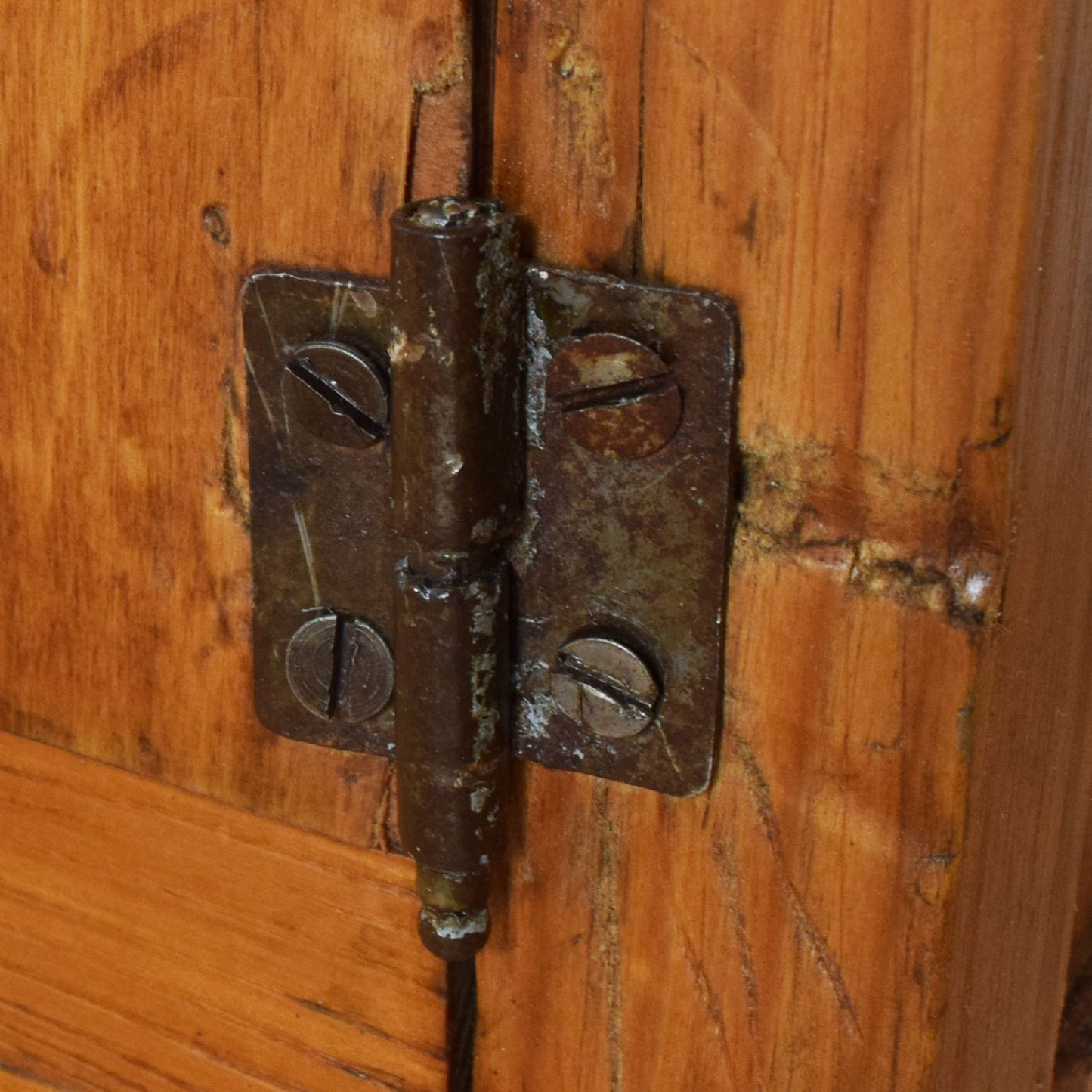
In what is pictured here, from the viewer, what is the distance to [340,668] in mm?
716

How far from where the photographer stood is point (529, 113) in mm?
612

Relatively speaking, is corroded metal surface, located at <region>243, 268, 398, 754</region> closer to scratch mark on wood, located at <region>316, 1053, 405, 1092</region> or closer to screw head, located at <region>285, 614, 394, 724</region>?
screw head, located at <region>285, 614, 394, 724</region>

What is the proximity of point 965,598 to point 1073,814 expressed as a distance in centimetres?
28

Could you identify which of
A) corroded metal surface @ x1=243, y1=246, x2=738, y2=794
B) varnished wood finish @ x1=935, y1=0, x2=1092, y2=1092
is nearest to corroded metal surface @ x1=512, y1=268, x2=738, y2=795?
corroded metal surface @ x1=243, y1=246, x2=738, y2=794

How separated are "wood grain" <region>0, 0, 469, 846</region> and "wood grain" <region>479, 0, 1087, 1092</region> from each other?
0.07 metres

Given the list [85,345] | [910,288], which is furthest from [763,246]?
[85,345]

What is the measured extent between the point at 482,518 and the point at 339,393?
93 mm

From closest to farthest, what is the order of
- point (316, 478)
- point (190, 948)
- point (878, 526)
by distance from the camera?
point (878, 526), point (316, 478), point (190, 948)

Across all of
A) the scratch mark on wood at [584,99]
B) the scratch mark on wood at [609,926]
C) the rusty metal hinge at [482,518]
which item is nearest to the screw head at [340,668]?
the rusty metal hinge at [482,518]

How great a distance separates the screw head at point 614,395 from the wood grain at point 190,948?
0.82 ft

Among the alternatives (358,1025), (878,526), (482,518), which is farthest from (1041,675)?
(358,1025)

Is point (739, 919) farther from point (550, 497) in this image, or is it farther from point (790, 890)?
point (550, 497)

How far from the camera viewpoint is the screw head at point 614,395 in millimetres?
614

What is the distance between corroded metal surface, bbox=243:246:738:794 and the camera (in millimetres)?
612
